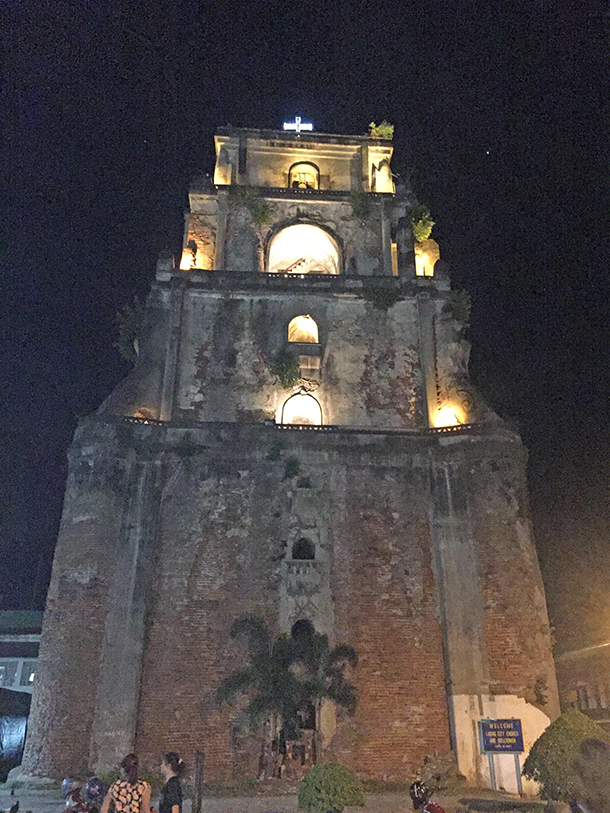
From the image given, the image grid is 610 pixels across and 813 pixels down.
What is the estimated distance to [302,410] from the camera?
22.1 metres

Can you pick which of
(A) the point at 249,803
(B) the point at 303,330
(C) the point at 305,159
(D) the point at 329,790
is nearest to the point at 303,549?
(A) the point at 249,803

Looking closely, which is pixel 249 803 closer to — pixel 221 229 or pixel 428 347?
pixel 428 347

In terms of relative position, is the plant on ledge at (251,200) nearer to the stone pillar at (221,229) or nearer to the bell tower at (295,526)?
the stone pillar at (221,229)

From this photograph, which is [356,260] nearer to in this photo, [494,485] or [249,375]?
[249,375]

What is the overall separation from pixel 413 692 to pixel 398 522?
457cm

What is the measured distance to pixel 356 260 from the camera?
24.7 m

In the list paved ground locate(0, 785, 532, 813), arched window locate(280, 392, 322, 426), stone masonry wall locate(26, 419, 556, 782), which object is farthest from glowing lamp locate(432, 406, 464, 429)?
paved ground locate(0, 785, 532, 813)

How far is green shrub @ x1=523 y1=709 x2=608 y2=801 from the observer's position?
1070 cm

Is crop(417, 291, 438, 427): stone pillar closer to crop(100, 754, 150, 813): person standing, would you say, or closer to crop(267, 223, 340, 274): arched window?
crop(267, 223, 340, 274): arched window

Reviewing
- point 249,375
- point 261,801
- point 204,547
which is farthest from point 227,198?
point 261,801

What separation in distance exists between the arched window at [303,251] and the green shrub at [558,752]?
58.9ft

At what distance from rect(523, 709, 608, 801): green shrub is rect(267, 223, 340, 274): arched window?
17.9m

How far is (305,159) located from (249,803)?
23.0m

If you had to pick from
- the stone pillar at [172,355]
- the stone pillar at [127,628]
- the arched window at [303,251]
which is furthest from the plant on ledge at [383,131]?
the stone pillar at [127,628]
